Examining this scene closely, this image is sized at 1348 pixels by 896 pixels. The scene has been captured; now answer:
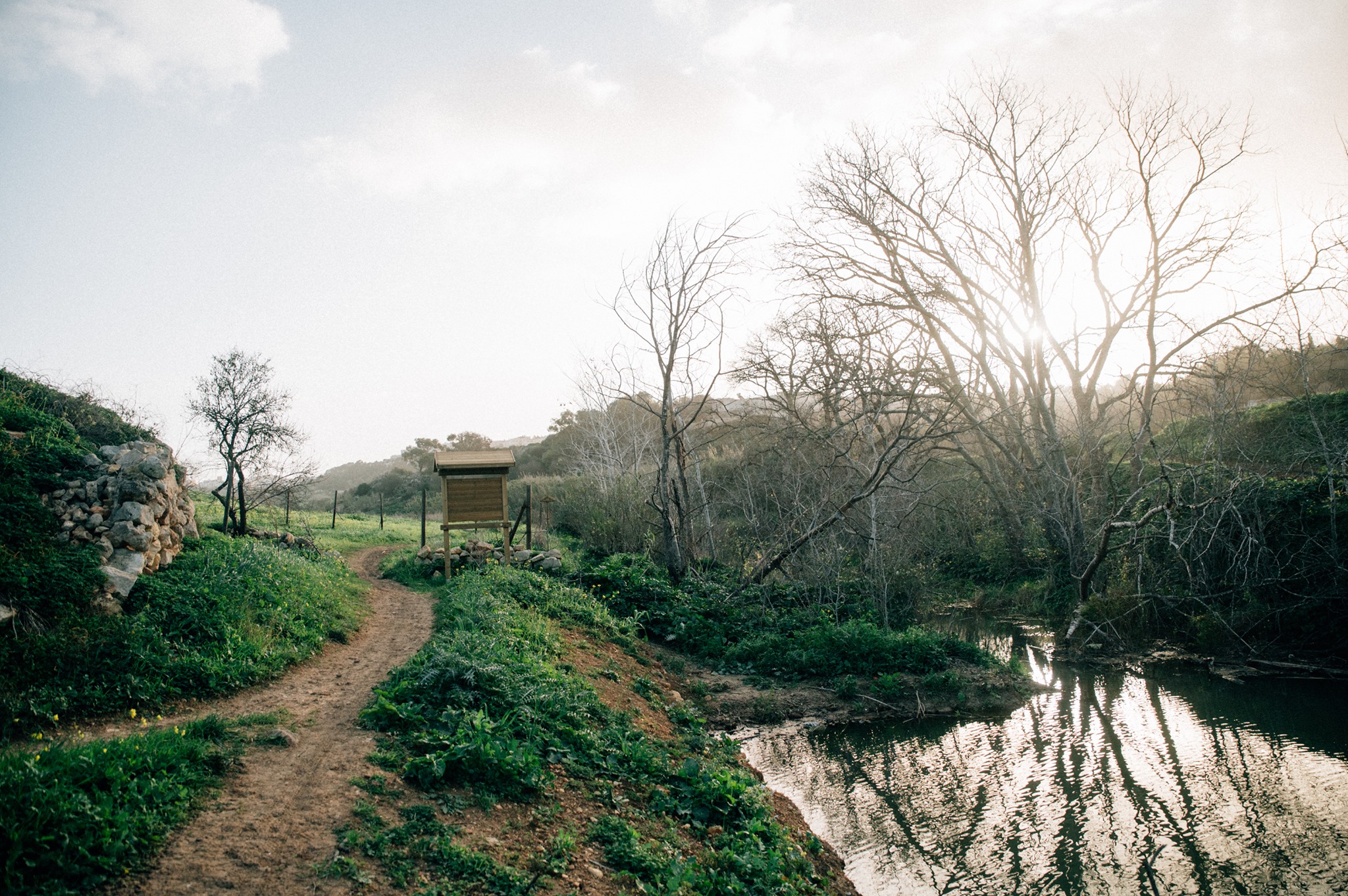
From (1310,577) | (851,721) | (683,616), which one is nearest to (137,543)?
(683,616)

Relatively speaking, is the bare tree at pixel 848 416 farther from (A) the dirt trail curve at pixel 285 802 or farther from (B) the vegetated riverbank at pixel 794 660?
(A) the dirt trail curve at pixel 285 802

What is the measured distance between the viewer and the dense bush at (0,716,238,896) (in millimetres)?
3381

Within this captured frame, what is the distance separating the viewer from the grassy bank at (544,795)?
14.1 feet

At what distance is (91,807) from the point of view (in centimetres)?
367

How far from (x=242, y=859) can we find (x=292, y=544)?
483 inches

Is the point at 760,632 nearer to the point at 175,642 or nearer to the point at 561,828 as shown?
the point at 561,828

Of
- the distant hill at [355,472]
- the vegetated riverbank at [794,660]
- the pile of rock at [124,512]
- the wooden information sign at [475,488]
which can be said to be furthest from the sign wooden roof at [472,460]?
the distant hill at [355,472]

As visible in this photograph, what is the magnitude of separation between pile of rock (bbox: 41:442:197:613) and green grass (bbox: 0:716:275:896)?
3746 millimetres

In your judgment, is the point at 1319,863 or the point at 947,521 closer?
the point at 1319,863

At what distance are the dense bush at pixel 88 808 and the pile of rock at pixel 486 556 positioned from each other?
9.88 m

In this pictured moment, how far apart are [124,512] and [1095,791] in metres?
11.0

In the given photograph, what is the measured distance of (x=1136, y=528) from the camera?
39.2 ft

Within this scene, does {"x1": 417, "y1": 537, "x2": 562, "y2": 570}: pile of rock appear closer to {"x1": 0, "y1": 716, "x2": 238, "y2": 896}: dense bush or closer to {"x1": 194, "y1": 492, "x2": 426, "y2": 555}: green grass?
{"x1": 194, "y1": 492, "x2": 426, "y2": 555}: green grass

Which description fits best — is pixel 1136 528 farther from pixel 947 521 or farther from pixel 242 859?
pixel 242 859
